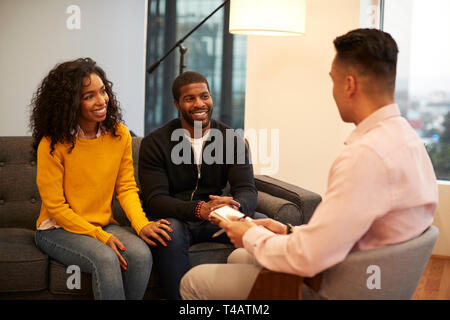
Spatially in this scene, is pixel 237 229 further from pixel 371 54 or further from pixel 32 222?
pixel 32 222

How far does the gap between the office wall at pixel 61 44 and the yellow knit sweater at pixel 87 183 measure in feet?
5.10

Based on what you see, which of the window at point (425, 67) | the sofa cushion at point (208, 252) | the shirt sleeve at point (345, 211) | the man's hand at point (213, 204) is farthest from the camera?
the window at point (425, 67)

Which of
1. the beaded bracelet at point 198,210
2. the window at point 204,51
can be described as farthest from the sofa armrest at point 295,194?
the window at point 204,51

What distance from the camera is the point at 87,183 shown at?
7.91ft

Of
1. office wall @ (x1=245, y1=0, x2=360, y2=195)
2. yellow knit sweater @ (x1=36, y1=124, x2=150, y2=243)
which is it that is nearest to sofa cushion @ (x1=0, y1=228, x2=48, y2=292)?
yellow knit sweater @ (x1=36, y1=124, x2=150, y2=243)

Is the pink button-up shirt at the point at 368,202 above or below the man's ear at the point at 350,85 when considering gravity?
below

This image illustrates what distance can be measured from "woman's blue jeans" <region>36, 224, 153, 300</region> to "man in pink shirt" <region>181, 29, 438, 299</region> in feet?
2.41

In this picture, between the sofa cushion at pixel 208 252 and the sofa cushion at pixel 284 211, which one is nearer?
the sofa cushion at pixel 208 252

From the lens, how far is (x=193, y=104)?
8.61 ft

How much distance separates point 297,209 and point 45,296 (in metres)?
1.22

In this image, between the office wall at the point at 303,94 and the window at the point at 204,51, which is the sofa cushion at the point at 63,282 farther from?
the window at the point at 204,51

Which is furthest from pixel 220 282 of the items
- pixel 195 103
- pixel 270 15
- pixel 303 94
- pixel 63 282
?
pixel 303 94

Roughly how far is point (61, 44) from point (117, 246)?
220 centimetres

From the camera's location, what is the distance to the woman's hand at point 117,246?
2250 millimetres
